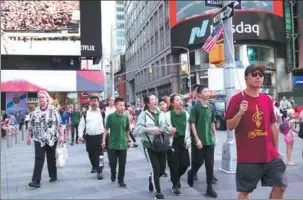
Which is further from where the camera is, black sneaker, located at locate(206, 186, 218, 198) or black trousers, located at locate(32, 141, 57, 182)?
black trousers, located at locate(32, 141, 57, 182)

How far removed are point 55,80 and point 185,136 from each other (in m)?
30.8

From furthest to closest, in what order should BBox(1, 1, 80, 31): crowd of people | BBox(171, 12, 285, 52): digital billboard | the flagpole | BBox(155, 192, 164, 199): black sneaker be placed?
BBox(171, 12, 285, 52): digital billboard < BBox(1, 1, 80, 31): crowd of people < the flagpole < BBox(155, 192, 164, 199): black sneaker

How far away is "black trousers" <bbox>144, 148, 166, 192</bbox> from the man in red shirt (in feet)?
6.84

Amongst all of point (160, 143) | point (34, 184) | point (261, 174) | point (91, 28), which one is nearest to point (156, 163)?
point (160, 143)

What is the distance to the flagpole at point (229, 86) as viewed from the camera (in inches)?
329

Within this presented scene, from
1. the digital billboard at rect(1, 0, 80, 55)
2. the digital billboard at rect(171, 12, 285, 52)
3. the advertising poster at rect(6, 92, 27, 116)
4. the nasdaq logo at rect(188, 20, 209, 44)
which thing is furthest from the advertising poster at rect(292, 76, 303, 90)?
the advertising poster at rect(6, 92, 27, 116)

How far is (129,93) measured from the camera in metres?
110

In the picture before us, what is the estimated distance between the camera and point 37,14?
3522 cm

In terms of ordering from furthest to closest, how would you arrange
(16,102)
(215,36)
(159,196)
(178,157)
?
(16,102) < (215,36) < (178,157) < (159,196)

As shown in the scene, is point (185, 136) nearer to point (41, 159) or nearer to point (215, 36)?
point (41, 159)

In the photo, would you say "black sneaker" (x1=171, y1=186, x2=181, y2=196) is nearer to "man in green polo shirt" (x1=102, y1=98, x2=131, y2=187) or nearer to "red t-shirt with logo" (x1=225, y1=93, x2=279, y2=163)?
"man in green polo shirt" (x1=102, y1=98, x2=131, y2=187)

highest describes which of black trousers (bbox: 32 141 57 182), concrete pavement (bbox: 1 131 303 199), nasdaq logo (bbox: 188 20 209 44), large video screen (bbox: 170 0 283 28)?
large video screen (bbox: 170 0 283 28)

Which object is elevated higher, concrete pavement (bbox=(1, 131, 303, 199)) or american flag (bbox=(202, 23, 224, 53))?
american flag (bbox=(202, 23, 224, 53))

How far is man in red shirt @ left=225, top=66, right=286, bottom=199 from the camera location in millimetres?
4402
